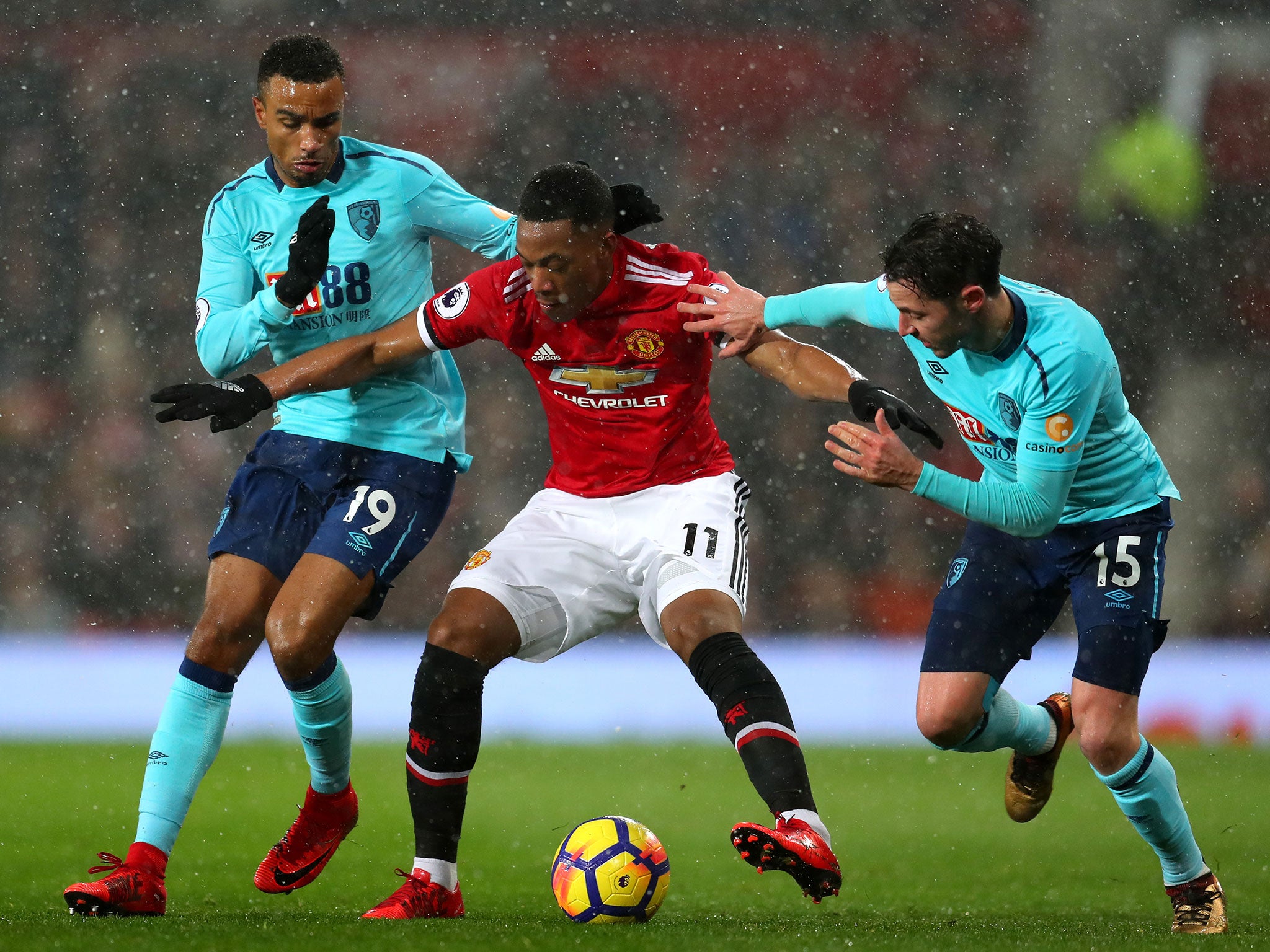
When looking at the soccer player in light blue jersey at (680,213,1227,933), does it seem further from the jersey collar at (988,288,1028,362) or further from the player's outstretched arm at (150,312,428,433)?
the player's outstretched arm at (150,312,428,433)

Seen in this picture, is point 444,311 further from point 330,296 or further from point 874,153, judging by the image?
point 874,153

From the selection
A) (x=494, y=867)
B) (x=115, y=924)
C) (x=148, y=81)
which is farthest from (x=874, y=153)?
(x=115, y=924)

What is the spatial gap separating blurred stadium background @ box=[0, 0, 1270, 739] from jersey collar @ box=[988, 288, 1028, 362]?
18.1 ft

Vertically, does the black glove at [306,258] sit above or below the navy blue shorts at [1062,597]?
above

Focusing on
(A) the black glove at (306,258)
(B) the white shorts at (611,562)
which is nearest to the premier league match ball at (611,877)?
(B) the white shorts at (611,562)

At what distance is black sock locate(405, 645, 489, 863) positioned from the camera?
414 centimetres

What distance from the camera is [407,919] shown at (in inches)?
153

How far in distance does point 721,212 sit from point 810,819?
8564 mm

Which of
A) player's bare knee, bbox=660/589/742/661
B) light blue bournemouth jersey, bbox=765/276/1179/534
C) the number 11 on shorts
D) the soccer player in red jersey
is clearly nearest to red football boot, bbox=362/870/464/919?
the soccer player in red jersey

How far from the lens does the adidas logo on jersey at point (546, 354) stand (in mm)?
4527

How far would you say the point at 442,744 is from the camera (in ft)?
13.6

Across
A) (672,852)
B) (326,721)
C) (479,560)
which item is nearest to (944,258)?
(479,560)

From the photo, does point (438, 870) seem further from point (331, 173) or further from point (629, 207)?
point (331, 173)

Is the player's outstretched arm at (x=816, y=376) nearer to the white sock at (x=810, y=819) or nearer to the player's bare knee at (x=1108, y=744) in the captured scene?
the player's bare knee at (x=1108, y=744)
